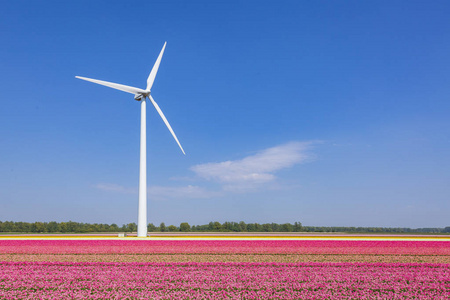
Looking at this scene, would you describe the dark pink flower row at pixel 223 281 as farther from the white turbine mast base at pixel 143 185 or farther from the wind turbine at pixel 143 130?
the wind turbine at pixel 143 130

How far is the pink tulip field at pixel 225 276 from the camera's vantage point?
16016mm

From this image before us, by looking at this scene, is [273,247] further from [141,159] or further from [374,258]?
[141,159]

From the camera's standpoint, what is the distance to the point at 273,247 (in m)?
34.1

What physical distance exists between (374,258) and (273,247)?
9.66m

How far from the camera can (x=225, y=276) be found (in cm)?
1952

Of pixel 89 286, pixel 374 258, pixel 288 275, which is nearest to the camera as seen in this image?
pixel 89 286

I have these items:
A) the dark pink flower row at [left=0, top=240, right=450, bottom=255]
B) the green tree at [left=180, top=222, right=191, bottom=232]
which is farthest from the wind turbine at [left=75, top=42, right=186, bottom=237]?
the green tree at [left=180, top=222, right=191, bottom=232]

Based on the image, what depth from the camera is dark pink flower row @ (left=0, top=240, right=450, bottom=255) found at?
31.5m

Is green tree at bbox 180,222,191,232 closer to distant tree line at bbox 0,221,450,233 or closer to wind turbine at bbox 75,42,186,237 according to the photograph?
distant tree line at bbox 0,221,450,233

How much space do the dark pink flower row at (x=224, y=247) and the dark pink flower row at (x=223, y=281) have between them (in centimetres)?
802

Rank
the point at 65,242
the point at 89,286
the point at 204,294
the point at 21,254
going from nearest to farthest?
the point at 204,294 < the point at 89,286 < the point at 21,254 < the point at 65,242

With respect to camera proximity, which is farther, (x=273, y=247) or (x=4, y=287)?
(x=273, y=247)

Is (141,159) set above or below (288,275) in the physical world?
above

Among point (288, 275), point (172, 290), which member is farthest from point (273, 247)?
point (172, 290)
